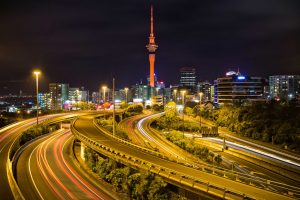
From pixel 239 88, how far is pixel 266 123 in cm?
11486

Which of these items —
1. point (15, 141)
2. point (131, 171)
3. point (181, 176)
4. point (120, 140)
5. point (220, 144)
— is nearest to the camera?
point (181, 176)

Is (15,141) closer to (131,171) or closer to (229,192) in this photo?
(131,171)

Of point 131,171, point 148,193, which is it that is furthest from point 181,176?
point 131,171

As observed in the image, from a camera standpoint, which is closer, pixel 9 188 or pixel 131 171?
pixel 9 188

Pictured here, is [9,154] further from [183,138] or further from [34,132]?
[183,138]

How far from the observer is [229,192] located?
20938 millimetres

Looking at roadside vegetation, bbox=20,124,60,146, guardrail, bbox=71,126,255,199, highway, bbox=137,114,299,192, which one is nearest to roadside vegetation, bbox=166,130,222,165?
highway, bbox=137,114,299,192

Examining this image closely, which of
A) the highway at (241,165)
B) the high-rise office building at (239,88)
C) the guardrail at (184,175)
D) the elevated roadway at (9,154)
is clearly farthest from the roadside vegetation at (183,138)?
the high-rise office building at (239,88)

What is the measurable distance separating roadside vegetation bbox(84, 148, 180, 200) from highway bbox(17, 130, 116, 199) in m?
1.38

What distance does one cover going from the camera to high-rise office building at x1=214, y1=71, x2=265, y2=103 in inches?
7165

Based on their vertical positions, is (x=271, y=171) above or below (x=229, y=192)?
below

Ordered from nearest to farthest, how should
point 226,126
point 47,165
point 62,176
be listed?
1. point 62,176
2. point 47,165
3. point 226,126

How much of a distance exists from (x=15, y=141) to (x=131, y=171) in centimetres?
2486

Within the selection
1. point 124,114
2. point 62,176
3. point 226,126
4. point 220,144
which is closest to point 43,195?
point 62,176
